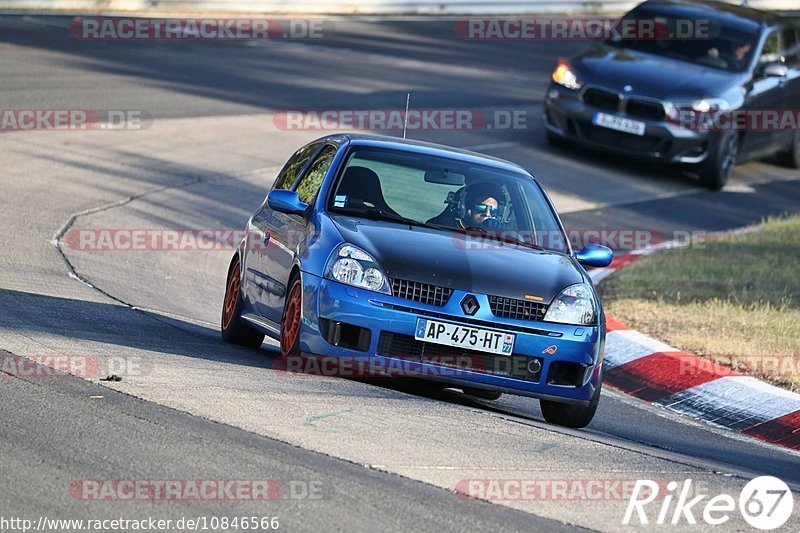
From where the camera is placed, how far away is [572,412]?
27.2 ft

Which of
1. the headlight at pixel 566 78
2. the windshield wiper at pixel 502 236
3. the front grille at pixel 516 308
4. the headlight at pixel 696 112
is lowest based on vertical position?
the headlight at pixel 696 112

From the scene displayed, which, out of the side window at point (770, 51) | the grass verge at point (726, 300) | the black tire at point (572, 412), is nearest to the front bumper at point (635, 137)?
the side window at point (770, 51)

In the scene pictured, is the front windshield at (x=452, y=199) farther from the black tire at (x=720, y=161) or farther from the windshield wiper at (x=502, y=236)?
the black tire at (x=720, y=161)

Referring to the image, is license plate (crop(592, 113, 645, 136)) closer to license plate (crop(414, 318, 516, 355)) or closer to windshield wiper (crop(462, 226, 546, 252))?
windshield wiper (crop(462, 226, 546, 252))

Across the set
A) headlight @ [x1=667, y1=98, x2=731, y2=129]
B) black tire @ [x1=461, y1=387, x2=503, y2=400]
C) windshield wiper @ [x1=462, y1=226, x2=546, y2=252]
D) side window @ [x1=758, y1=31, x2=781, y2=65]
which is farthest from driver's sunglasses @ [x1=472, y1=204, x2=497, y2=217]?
side window @ [x1=758, y1=31, x2=781, y2=65]

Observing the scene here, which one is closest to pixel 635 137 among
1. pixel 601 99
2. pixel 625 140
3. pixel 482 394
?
pixel 625 140

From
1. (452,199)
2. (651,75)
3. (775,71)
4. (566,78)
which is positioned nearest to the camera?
(452,199)

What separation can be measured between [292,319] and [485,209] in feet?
4.84

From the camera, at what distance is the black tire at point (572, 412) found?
8266mm

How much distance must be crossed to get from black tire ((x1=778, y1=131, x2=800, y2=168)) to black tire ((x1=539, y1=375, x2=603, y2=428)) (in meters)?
14.1

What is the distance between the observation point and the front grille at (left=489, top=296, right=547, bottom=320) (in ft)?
26.1

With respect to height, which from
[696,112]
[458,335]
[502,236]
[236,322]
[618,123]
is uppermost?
[502,236]

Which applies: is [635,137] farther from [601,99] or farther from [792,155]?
[792,155]

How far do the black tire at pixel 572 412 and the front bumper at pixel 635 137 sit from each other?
1060cm
